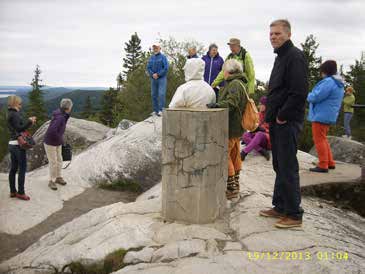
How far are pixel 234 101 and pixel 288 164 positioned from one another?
112 centimetres

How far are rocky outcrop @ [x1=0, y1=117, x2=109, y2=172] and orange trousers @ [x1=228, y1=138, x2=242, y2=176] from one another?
310 inches

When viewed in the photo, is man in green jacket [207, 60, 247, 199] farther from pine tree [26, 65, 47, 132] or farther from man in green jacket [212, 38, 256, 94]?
pine tree [26, 65, 47, 132]

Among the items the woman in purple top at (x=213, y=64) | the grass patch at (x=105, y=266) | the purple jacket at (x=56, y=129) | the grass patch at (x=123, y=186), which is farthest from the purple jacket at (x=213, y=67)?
the grass patch at (x=105, y=266)

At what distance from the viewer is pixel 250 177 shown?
22.6 ft

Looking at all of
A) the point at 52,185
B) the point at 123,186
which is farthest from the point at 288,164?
the point at 52,185

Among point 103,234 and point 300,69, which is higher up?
point 300,69

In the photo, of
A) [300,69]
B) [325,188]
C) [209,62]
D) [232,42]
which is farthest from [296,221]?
[209,62]

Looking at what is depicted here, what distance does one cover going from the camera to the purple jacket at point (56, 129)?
25.4ft

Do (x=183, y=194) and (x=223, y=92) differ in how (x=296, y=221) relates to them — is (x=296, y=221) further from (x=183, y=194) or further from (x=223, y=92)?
(x=223, y=92)

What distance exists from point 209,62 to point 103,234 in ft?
18.6

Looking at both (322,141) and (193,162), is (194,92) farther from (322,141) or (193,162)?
(322,141)

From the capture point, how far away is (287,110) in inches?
160

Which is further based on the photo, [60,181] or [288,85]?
[60,181]

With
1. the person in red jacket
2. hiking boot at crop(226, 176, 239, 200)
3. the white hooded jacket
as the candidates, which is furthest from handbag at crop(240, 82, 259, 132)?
the person in red jacket
